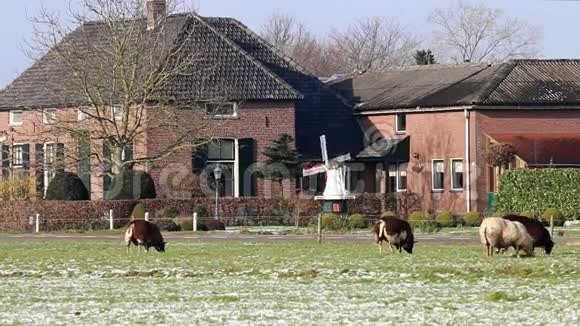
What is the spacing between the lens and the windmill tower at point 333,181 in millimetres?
65500

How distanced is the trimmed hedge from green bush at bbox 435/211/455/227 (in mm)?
5868

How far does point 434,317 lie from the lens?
20.5 m

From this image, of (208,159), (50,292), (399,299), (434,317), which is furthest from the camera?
(208,159)

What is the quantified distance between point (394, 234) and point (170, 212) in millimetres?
25567

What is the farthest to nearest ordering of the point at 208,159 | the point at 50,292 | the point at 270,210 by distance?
1. the point at 208,159
2. the point at 270,210
3. the point at 50,292

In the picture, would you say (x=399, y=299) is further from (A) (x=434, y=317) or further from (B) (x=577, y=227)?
(B) (x=577, y=227)

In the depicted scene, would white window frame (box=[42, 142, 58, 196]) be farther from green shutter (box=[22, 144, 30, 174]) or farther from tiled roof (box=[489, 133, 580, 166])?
tiled roof (box=[489, 133, 580, 166])

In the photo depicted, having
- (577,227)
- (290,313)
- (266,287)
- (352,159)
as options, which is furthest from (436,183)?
(290,313)

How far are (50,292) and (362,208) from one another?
42.0 meters

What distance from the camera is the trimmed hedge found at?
62.9 metres

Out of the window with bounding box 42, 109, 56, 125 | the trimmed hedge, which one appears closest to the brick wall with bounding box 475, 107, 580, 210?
the trimmed hedge

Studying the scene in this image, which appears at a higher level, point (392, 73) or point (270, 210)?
point (392, 73)

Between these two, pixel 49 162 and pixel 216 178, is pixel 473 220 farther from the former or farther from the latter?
pixel 49 162

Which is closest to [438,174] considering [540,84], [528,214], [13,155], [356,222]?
[540,84]
